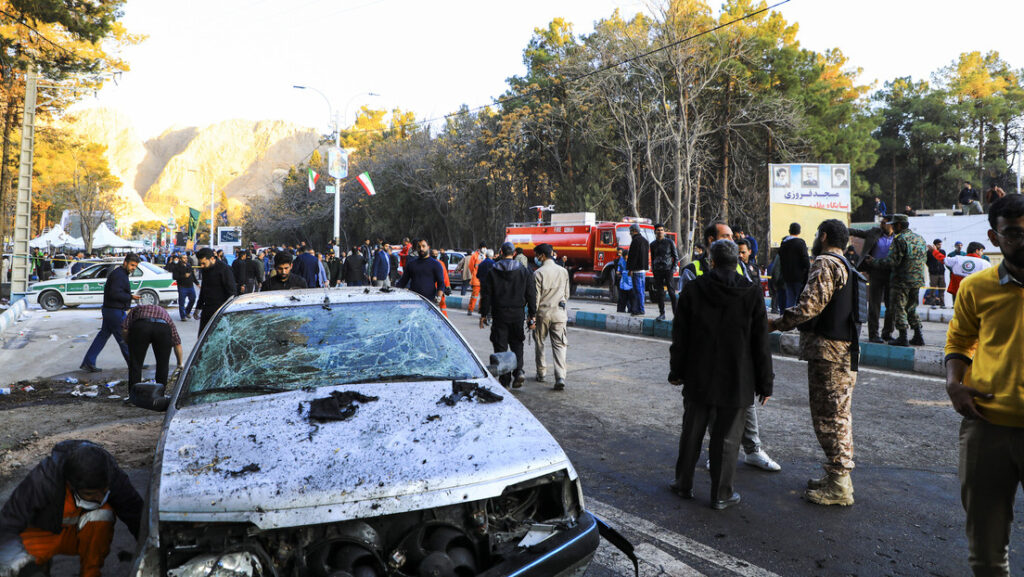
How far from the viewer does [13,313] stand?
50.6 ft

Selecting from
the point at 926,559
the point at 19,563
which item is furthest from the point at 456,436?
the point at 926,559

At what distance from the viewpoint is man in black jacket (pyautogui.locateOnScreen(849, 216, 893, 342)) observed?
31.9 ft

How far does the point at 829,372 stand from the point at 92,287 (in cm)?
2019

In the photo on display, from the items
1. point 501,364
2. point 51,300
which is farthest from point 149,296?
point 501,364

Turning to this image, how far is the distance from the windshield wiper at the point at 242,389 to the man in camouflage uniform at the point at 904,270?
28.3 ft

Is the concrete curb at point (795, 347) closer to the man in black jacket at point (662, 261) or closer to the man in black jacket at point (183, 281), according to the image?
the man in black jacket at point (662, 261)

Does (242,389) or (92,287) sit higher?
(242,389)

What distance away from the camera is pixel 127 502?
3.05 m

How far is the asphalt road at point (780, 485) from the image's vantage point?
340 cm

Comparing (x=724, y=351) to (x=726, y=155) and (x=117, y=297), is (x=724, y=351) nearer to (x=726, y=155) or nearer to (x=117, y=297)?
(x=117, y=297)

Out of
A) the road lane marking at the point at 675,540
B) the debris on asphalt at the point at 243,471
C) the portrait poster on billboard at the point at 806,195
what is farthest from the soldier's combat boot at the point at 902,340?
the debris on asphalt at the point at 243,471

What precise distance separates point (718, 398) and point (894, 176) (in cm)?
4367

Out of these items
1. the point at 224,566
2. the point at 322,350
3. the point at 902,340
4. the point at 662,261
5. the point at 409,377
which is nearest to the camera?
the point at 224,566

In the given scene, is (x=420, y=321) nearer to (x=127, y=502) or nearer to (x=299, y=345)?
(x=299, y=345)
